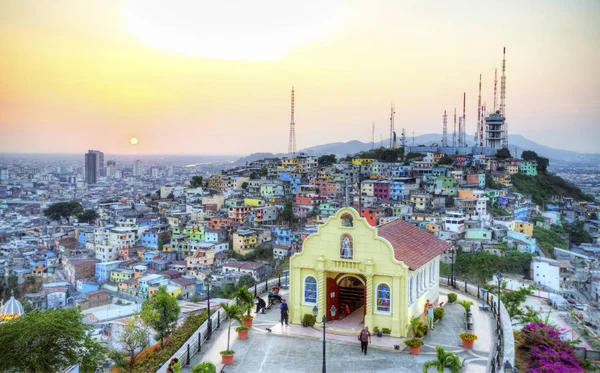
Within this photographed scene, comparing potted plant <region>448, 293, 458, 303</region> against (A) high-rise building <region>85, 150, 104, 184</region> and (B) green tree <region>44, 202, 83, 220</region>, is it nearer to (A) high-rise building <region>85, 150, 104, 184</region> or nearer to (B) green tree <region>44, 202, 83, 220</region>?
(B) green tree <region>44, 202, 83, 220</region>

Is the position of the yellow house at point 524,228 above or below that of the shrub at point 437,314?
below

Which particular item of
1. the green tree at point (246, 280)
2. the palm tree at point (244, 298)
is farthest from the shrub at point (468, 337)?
the green tree at point (246, 280)

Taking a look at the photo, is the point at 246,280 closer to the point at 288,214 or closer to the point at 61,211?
the point at 288,214

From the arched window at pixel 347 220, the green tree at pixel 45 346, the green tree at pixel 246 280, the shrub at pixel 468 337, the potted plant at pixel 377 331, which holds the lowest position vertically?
the green tree at pixel 246 280

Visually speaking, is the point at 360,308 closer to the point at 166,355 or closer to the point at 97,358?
the point at 166,355

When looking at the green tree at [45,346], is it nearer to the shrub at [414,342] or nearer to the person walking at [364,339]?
the person walking at [364,339]
